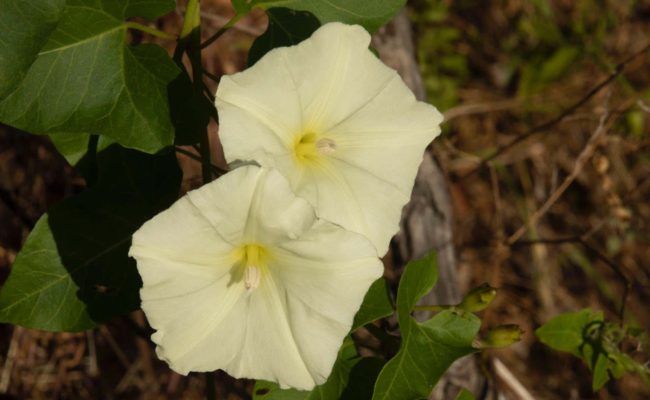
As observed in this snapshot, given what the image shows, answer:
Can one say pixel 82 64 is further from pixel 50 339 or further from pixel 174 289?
pixel 50 339

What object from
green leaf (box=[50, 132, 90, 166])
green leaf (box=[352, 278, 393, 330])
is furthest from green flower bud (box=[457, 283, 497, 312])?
green leaf (box=[50, 132, 90, 166])

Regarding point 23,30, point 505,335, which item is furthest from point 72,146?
point 505,335

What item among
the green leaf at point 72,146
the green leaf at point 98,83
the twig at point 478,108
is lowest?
the twig at point 478,108

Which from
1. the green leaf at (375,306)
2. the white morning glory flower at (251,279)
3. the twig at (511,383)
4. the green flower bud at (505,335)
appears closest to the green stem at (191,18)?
the white morning glory flower at (251,279)

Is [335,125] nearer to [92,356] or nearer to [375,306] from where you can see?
[375,306]

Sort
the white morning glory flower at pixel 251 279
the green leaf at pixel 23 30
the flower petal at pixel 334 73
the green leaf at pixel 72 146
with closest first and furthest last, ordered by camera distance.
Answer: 1. the white morning glory flower at pixel 251 279
2. the green leaf at pixel 23 30
3. the flower petal at pixel 334 73
4. the green leaf at pixel 72 146

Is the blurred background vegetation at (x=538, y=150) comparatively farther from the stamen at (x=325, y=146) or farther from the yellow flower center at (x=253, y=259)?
the yellow flower center at (x=253, y=259)
